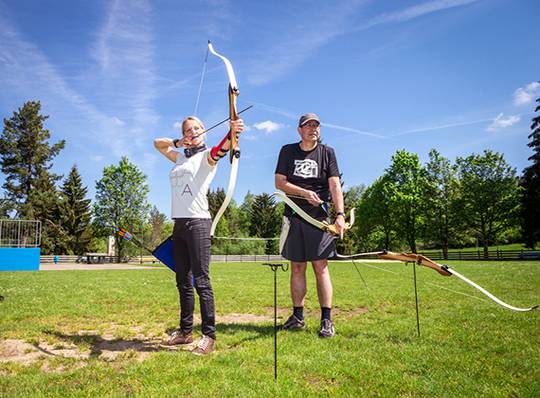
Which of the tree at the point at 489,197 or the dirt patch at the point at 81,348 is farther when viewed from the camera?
the tree at the point at 489,197

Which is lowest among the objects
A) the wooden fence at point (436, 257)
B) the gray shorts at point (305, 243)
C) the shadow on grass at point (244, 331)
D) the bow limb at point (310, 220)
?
the wooden fence at point (436, 257)

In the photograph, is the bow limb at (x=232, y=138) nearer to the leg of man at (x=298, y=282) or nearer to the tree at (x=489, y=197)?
the leg of man at (x=298, y=282)

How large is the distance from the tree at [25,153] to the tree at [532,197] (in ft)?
181

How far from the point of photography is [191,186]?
4.27 meters

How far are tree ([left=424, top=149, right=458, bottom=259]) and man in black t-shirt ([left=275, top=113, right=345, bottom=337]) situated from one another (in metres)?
44.3

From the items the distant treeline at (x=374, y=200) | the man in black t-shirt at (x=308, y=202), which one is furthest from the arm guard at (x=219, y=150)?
the distant treeline at (x=374, y=200)

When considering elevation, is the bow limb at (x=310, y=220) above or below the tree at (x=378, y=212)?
below

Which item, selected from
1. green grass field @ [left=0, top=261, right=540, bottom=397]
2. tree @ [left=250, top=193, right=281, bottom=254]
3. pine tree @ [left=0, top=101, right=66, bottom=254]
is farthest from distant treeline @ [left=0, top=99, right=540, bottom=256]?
green grass field @ [left=0, top=261, right=540, bottom=397]

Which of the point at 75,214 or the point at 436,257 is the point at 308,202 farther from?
the point at 75,214

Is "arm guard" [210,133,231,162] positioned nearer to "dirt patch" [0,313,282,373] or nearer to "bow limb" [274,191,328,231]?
"bow limb" [274,191,328,231]

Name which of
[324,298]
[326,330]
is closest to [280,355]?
[326,330]

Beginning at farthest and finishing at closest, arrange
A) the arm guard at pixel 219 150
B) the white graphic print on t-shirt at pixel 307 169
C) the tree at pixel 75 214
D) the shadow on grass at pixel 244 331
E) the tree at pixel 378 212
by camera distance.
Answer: the tree at pixel 75 214 < the tree at pixel 378 212 < the white graphic print on t-shirt at pixel 307 169 < the shadow on grass at pixel 244 331 < the arm guard at pixel 219 150

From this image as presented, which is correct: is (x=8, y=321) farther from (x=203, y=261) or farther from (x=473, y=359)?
Result: (x=473, y=359)

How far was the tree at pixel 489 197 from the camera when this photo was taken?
136 feet
